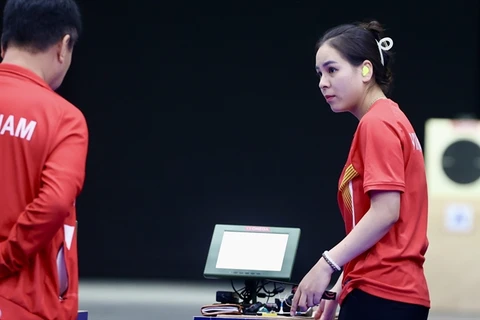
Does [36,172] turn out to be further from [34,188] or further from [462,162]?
[462,162]

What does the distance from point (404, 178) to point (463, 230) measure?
152 inches

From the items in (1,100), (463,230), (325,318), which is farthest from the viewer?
(463,230)

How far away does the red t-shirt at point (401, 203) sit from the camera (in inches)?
79.7

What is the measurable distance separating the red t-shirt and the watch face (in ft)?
12.7

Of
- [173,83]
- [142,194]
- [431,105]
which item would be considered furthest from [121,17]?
[431,105]

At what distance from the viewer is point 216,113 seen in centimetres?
744

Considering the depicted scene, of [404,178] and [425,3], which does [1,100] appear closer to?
[404,178]

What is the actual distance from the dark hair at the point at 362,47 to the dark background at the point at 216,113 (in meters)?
5.10

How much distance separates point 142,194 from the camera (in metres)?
7.54

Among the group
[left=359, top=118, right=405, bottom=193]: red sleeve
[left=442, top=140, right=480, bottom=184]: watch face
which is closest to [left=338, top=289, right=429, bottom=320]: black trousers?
[left=359, top=118, right=405, bottom=193]: red sleeve

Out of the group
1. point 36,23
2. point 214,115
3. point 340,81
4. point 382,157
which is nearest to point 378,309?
point 382,157

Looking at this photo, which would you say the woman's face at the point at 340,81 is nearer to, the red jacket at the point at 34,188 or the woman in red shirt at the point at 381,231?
the woman in red shirt at the point at 381,231

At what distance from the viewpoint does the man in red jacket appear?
175 cm

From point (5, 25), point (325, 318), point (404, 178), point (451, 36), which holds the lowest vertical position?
point (325, 318)
